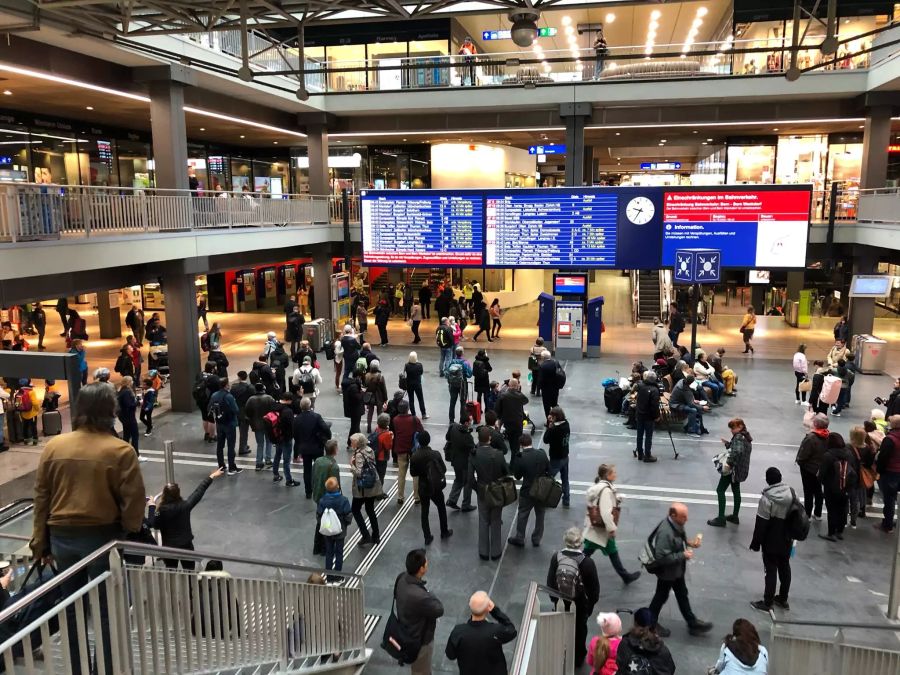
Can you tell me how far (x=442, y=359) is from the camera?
17969 mm

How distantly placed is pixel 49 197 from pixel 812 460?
12.3 m

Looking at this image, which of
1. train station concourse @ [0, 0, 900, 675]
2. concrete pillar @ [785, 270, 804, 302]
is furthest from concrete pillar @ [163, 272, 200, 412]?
concrete pillar @ [785, 270, 804, 302]

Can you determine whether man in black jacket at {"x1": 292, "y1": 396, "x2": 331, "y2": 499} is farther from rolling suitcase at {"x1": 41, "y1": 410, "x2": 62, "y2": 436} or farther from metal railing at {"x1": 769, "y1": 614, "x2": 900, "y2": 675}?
metal railing at {"x1": 769, "y1": 614, "x2": 900, "y2": 675}

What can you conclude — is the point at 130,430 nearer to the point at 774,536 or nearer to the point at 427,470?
the point at 427,470

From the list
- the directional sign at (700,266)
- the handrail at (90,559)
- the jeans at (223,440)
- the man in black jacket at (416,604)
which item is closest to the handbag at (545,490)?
the man in black jacket at (416,604)

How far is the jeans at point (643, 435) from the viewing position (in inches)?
475

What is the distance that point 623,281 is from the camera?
40.6m

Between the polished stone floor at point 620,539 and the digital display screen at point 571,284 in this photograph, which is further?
the digital display screen at point 571,284

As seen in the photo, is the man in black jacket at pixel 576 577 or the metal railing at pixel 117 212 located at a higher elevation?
the metal railing at pixel 117 212

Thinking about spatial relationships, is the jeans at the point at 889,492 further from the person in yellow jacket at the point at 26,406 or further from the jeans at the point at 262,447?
the person in yellow jacket at the point at 26,406

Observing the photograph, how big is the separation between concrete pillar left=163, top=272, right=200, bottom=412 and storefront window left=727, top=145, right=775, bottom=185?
71.6 feet

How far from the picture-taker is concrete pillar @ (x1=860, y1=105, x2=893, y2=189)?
20.4 m

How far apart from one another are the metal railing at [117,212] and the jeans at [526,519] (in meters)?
8.67

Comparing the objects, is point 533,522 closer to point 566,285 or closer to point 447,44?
point 566,285
